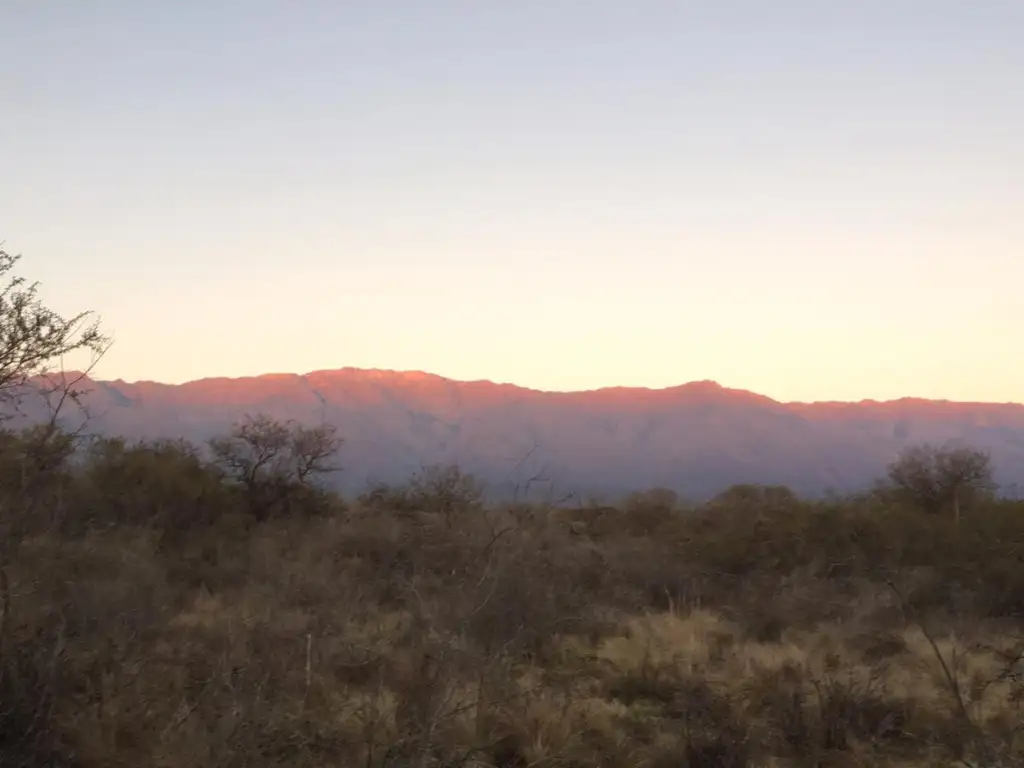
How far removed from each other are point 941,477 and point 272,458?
1836 centimetres

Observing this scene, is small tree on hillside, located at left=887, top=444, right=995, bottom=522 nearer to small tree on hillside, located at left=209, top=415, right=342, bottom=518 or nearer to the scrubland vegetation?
the scrubland vegetation

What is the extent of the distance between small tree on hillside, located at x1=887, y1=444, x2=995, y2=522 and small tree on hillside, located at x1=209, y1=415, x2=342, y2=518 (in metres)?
16.1

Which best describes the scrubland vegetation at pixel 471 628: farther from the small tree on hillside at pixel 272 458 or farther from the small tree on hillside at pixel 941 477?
the small tree on hillside at pixel 941 477

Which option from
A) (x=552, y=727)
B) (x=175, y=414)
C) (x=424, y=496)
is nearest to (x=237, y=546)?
(x=424, y=496)

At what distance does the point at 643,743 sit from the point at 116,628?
480cm

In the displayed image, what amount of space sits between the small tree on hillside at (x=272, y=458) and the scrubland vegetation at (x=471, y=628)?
0.09 meters

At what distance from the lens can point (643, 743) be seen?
25.9 feet

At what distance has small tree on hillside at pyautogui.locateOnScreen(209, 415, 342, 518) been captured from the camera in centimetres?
2289

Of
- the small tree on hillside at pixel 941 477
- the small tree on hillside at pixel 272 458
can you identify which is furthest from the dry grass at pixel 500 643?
the small tree on hillside at pixel 941 477

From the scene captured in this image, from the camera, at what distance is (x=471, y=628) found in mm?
9930

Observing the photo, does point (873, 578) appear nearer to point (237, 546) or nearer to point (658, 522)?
point (658, 522)

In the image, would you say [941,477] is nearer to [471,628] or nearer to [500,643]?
[500,643]

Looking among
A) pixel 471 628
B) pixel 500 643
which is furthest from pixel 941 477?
pixel 471 628

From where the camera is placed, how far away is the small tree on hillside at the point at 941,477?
23.2 metres
